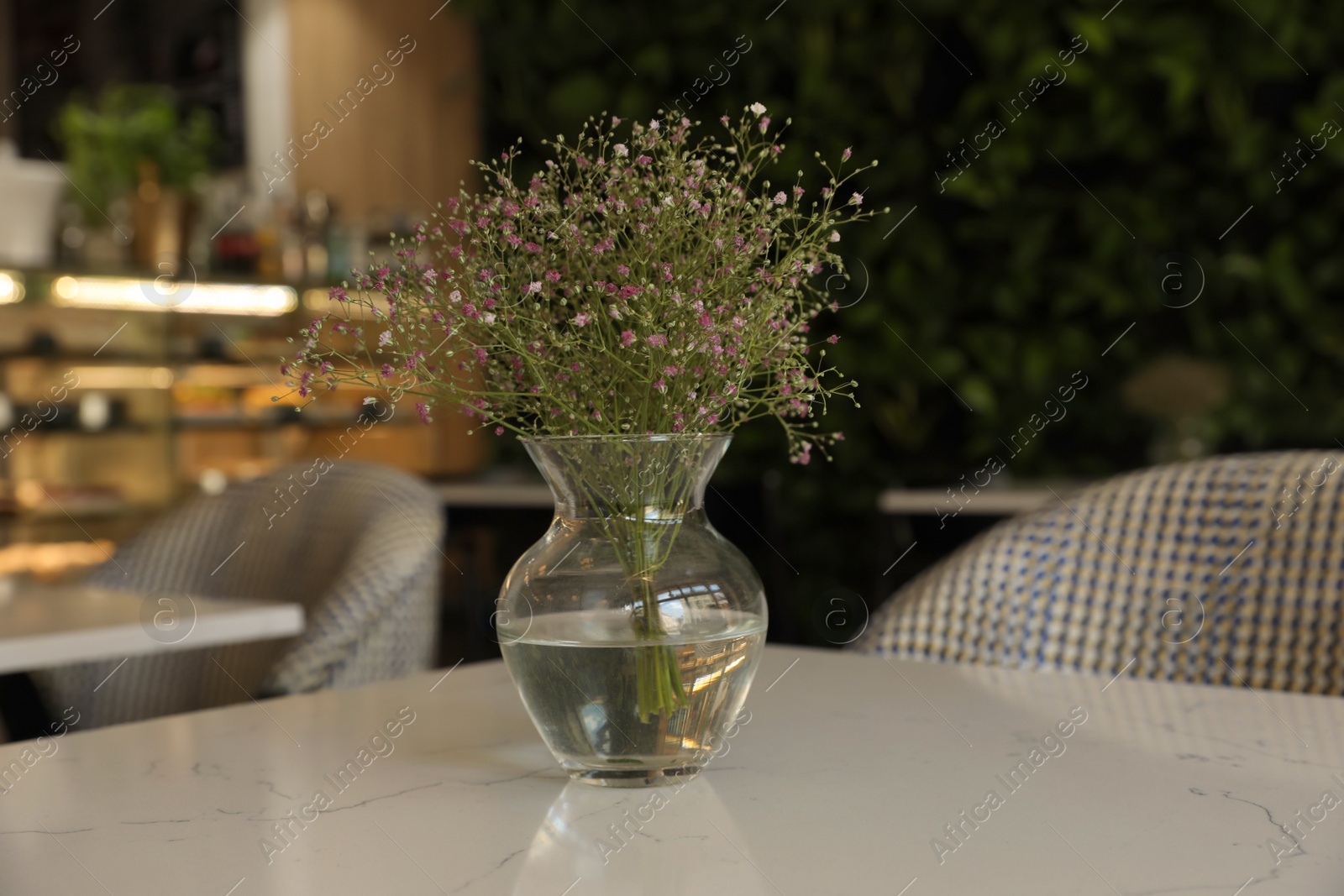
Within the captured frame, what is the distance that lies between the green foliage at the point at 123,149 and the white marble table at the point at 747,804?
3303 mm

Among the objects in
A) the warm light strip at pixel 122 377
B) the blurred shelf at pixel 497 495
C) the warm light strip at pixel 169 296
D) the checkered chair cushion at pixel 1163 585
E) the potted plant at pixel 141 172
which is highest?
the potted plant at pixel 141 172

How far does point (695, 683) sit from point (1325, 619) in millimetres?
761

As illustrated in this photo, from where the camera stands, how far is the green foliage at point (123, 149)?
3918mm

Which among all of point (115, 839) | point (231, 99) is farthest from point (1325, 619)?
point (231, 99)

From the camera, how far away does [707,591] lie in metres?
0.81

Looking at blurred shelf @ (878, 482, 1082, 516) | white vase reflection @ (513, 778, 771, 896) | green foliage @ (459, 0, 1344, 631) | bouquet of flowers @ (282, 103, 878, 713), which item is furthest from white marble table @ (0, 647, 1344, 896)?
green foliage @ (459, 0, 1344, 631)

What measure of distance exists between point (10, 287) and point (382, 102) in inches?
61.4

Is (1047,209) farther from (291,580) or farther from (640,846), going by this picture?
(640,846)

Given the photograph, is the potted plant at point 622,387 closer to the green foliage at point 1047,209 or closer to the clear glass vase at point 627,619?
the clear glass vase at point 627,619

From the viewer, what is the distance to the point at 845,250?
3895 mm

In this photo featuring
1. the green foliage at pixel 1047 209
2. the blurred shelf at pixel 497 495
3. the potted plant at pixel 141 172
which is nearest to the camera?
the green foliage at pixel 1047 209

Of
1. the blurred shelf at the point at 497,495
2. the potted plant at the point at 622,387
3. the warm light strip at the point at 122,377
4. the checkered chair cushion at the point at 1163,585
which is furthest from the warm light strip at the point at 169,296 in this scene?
the potted plant at the point at 622,387

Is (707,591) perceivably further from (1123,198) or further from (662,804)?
(1123,198)

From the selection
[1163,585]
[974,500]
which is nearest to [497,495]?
[974,500]
